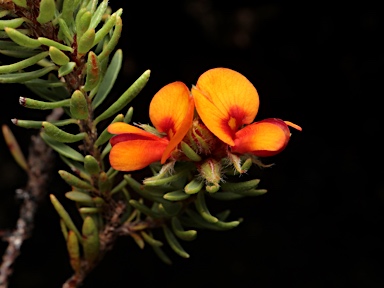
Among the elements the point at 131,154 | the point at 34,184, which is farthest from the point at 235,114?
the point at 34,184

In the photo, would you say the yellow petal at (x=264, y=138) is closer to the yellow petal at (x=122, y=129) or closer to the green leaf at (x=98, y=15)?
the yellow petal at (x=122, y=129)

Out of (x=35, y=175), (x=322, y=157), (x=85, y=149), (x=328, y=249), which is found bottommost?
(x=328, y=249)

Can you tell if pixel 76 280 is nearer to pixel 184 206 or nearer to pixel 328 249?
pixel 184 206

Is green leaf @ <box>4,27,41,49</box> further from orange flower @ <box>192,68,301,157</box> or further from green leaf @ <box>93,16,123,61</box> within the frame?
orange flower @ <box>192,68,301,157</box>

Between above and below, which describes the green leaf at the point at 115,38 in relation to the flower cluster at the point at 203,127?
above

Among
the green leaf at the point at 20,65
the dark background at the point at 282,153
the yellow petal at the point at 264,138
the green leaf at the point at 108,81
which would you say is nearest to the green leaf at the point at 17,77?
the green leaf at the point at 20,65

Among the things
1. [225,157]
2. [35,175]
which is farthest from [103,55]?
[35,175]

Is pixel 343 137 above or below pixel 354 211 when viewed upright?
above
